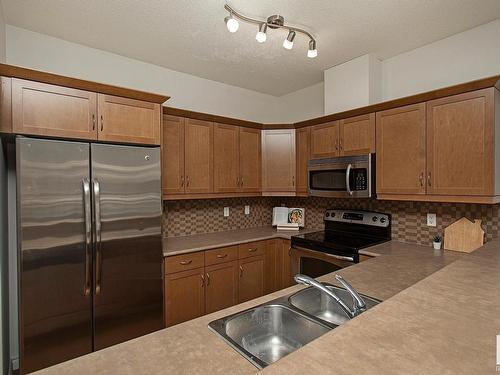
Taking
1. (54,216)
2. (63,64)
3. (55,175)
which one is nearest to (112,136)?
(55,175)

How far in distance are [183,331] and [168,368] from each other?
0.77ft

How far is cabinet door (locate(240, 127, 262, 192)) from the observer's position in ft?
10.8

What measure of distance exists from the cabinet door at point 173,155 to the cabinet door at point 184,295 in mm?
802

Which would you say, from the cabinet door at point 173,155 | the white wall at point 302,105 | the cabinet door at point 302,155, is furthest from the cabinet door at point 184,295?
the white wall at point 302,105

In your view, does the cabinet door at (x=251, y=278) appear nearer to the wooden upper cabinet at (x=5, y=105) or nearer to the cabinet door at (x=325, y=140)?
the cabinet door at (x=325, y=140)

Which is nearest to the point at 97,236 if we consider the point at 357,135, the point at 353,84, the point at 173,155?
the point at 173,155

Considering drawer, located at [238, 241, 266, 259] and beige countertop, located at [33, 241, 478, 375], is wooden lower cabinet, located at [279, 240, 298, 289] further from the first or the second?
beige countertop, located at [33, 241, 478, 375]

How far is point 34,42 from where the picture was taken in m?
2.28

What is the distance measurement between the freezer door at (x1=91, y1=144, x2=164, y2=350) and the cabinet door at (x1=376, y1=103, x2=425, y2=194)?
1976mm

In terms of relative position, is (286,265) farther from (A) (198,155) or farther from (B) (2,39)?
(B) (2,39)

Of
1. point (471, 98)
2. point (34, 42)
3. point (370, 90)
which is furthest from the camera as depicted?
point (370, 90)

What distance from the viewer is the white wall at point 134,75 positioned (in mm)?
2268

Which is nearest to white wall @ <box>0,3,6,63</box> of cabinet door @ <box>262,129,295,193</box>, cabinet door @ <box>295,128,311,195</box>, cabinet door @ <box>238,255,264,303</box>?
cabinet door @ <box>262,129,295,193</box>

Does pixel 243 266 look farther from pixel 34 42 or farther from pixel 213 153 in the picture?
pixel 34 42
